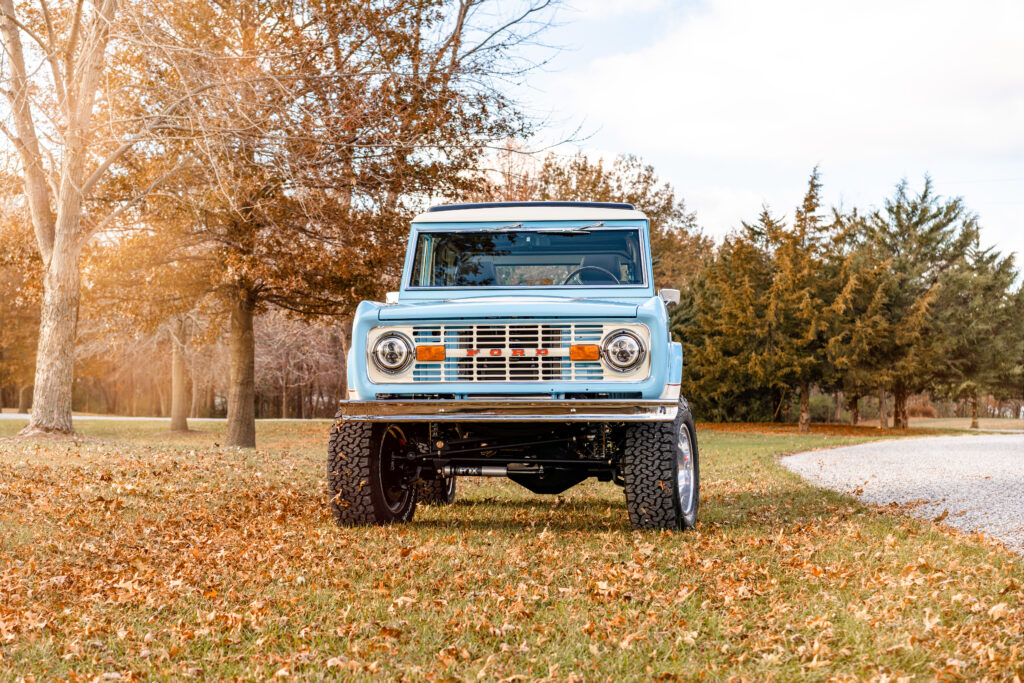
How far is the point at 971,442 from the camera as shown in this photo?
67.7 ft

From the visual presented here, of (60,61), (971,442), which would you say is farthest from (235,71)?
(971,442)

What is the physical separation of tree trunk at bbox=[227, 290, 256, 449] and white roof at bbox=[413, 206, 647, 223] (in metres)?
11.3

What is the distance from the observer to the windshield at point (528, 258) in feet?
27.0

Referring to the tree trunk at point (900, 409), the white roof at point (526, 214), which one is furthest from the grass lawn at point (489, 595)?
the tree trunk at point (900, 409)

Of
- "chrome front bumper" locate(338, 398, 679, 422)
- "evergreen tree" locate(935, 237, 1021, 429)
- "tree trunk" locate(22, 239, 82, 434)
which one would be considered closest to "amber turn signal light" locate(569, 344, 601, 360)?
"chrome front bumper" locate(338, 398, 679, 422)

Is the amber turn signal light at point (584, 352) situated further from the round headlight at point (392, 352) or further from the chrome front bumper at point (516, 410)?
the round headlight at point (392, 352)

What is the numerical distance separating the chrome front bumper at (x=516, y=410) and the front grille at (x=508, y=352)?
0.24m

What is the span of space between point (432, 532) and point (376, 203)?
415 inches

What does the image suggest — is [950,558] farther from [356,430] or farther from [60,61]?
[60,61]

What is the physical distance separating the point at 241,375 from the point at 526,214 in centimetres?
1262

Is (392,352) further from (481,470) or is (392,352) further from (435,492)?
(435,492)

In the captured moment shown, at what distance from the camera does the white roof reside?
27.2 feet

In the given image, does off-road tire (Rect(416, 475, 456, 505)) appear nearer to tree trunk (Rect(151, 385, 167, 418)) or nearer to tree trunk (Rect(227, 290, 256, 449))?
tree trunk (Rect(227, 290, 256, 449))

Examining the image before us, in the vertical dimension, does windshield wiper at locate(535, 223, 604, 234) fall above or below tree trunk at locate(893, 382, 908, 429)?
above
